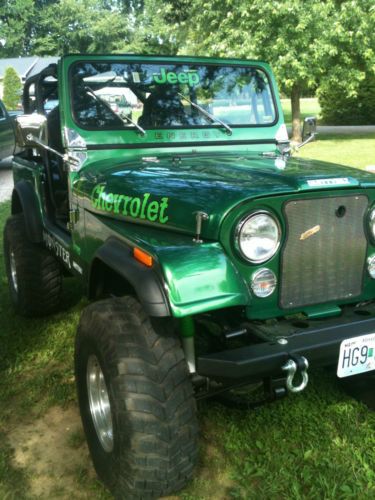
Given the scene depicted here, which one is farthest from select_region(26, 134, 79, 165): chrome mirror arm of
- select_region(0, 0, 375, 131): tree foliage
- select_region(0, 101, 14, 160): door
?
select_region(0, 0, 375, 131): tree foliage

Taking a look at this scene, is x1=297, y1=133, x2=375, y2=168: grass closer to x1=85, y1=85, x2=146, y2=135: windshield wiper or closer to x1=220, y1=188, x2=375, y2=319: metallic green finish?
x1=85, y1=85, x2=146, y2=135: windshield wiper

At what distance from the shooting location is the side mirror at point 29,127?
9.28 feet

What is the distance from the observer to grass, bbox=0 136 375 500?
2.27 meters

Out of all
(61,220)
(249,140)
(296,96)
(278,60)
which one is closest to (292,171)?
(249,140)

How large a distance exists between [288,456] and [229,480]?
12.6 inches

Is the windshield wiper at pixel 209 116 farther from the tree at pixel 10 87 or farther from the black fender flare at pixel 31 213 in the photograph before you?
the tree at pixel 10 87

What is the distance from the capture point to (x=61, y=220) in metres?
3.73

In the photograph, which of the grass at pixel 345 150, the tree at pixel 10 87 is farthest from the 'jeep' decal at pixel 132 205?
the tree at pixel 10 87

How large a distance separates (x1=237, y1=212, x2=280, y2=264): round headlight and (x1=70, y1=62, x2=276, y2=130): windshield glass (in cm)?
145

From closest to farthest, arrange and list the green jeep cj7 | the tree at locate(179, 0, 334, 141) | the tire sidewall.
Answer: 1. the green jeep cj7
2. the tire sidewall
3. the tree at locate(179, 0, 334, 141)

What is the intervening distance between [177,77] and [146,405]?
2212 mm

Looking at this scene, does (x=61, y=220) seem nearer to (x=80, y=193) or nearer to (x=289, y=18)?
(x=80, y=193)

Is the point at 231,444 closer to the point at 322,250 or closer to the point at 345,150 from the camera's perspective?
the point at 322,250

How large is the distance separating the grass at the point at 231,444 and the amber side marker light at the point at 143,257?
1017 mm
